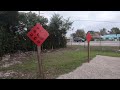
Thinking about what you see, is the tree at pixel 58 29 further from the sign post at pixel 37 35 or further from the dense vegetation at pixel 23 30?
the sign post at pixel 37 35

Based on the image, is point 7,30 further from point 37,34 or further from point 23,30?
point 37,34

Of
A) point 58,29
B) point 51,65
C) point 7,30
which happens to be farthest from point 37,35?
point 58,29

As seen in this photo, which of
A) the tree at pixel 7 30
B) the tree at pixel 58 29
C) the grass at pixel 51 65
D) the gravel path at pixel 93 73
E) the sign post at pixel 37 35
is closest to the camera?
the sign post at pixel 37 35

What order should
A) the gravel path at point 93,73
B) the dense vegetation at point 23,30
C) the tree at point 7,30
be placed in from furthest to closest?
the dense vegetation at point 23,30 < the tree at point 7,30 < the gravel path at point 93,73

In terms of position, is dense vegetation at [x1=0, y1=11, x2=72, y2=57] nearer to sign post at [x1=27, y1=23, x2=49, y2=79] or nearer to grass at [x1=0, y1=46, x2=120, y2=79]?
grass at [x1=0, y1=46, x2=120, y2=79]

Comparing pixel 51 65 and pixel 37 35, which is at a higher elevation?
pixel 37 35

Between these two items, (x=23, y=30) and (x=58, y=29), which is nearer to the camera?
(x=23, y=30)

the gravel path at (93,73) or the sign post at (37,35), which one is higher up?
the sign post at (37,35)

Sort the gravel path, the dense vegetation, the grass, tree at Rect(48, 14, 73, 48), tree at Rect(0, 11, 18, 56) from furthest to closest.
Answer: tree at Rect(48, 14, 73, 48) → the dense vegetation → tree at Rect(0, 11, 18, 56) → the grass → the gravel path

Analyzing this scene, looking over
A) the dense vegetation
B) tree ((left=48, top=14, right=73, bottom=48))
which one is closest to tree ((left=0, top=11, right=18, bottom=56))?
the dense vegetation

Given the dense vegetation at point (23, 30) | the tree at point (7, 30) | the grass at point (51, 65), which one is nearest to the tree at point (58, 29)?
the dense vegetation at point (23, 30)
